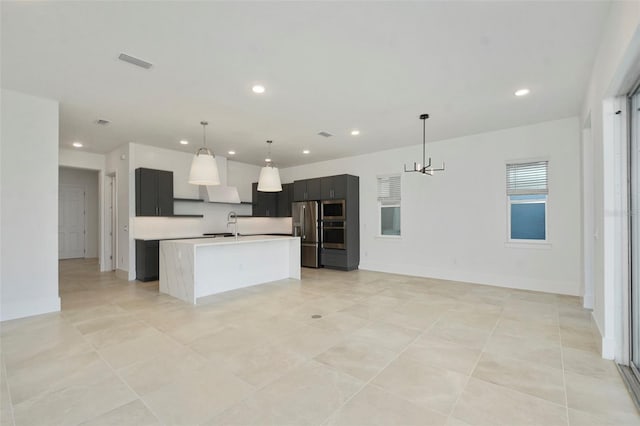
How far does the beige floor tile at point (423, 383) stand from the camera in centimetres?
204

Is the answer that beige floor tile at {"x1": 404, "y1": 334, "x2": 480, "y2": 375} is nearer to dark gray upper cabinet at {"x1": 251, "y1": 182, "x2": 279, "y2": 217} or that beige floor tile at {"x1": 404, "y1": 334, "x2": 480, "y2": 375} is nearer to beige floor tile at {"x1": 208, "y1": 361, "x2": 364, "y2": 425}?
beige floor tile at {"x1": 208, "y1": 361, "x2": 364, "y2": 425}

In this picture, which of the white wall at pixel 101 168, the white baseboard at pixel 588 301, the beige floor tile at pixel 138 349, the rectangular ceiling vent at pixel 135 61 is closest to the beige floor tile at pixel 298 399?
the beige floor tile at pixel 138 349

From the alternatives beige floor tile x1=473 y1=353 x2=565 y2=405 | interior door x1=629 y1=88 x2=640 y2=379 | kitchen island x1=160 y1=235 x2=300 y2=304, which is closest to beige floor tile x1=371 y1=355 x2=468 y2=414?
beige floor tile x1=473 y1=353 x2=565 y2=405

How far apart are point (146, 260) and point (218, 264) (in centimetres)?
209

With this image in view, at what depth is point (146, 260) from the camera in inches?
237

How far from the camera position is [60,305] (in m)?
4.18

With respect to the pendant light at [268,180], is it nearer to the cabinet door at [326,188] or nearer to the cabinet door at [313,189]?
the cabinet door at [326,188]

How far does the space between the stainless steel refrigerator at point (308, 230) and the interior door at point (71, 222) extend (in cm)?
745

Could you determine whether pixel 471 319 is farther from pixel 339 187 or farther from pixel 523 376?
pixel 339 187

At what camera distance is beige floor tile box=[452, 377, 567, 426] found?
183 cm

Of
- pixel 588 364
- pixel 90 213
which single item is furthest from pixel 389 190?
pixel 90 213

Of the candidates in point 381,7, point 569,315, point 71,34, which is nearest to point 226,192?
point 71,34

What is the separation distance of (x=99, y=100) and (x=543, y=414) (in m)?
5.61

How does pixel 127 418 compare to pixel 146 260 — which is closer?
pixel 127 418
